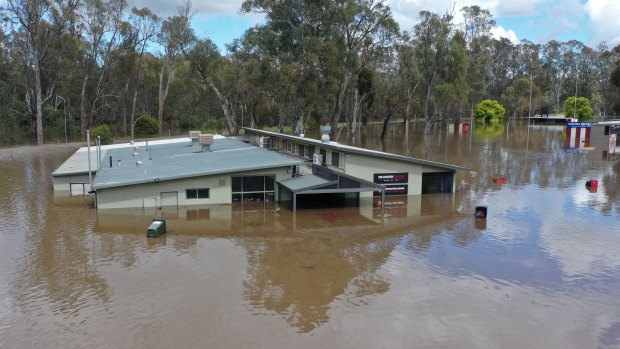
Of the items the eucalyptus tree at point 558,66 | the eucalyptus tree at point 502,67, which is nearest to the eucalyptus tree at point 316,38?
the eucalyptus tree at point 502,67

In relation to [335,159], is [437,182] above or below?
below

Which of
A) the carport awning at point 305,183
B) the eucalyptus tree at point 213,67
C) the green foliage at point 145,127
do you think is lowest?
the carport awning at point 305,183

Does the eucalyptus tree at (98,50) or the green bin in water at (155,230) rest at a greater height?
the eucalyptus tree at (98,50)

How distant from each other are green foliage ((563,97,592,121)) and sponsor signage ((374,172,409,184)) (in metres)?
105

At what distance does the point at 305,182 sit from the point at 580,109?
116025mm

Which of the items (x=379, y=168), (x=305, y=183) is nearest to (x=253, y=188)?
(x=305, y=183)

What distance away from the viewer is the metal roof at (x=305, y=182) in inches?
1010

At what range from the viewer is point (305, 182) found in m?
26.8

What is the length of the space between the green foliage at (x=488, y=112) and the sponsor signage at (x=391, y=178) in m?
102

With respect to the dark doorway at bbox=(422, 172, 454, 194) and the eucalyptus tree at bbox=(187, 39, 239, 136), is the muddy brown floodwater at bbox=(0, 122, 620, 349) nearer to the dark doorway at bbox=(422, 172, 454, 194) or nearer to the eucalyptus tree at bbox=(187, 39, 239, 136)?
the dark doorway at bbox=(422, 172, 454, 194)

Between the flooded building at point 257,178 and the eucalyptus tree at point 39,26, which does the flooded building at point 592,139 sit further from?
the eucalyptus tree at point 39,26

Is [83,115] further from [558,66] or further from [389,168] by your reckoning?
[558,66]

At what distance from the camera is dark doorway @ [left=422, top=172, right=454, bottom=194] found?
106ft

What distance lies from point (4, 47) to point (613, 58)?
142704mm
